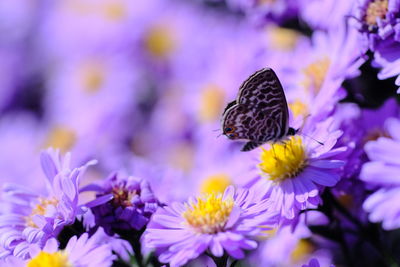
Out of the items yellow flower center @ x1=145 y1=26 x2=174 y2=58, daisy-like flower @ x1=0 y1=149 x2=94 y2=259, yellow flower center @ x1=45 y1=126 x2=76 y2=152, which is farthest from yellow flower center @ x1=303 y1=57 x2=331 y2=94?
yellow flower center @ x1=145 y1=26 x2=174 y2=58

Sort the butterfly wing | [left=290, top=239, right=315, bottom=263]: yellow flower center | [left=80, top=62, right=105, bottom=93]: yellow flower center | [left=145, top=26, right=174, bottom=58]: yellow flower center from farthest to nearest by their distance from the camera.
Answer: [left=80, top=62, right=105, bottom=93]: yellow flower center → [left=145, top=26, right=174, bottom=58]: yellow flower center → [left=290, top=239, right=315, bottom=263]: yellow flower center → the butterfly wing

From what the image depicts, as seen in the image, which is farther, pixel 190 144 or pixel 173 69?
pixel 173 69

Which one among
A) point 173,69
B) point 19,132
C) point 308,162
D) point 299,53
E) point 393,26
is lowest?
point 19,132

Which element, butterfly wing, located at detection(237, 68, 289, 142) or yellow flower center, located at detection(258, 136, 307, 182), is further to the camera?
yellow flower center, located at detection(258, 136, 307, 182)

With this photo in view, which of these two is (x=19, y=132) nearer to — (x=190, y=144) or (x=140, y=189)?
(x=190, y=144)

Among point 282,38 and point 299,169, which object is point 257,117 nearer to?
point 299,169

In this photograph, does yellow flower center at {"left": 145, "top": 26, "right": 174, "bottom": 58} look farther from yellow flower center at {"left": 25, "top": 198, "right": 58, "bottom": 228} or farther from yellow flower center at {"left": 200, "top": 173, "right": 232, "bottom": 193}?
yellow flower center at {"left": 25, "top": 198, "right": 58, "bottom": 228}

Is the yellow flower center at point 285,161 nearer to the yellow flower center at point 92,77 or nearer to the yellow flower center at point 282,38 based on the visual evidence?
the yellow flower center at point 282,38

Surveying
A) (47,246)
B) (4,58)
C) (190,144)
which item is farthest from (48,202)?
(4,58)
